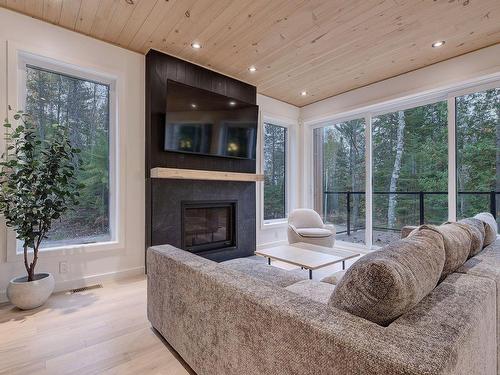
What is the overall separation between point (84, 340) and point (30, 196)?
1.28 m

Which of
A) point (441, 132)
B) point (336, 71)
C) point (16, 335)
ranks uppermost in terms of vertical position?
point (336, 71)

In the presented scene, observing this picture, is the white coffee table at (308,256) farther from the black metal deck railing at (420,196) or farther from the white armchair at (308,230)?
the black metal deck railing at (420,196)

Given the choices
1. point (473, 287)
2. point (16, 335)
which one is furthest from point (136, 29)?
point (473, 287)

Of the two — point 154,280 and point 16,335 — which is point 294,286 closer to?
point 154,280

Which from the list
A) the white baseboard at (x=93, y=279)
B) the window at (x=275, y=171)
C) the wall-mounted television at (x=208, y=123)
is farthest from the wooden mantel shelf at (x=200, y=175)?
the white baseboard at (x=93, y=279)

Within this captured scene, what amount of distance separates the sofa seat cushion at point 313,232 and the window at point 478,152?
1639mm

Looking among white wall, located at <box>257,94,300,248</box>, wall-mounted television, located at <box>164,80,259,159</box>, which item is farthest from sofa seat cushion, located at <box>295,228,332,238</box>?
wall-mounted television, located at <box>164,80,259,159</box>

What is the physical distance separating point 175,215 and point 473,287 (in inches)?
111

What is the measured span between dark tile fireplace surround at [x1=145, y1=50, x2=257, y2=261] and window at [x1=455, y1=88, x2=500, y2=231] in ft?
9.03

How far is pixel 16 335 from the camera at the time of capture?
6.00ft

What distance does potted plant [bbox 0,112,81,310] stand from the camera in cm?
215

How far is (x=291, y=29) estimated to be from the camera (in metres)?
2.67

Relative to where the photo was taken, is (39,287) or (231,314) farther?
(39,287)

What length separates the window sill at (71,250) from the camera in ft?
7.80
